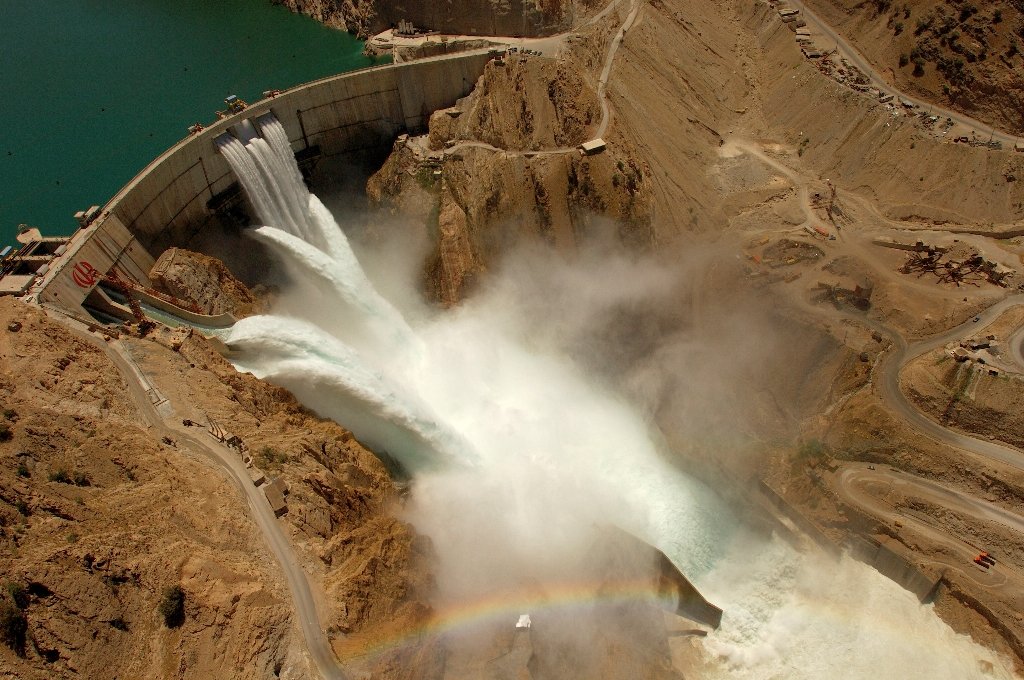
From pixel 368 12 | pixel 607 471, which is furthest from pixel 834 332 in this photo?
pixel 368 12

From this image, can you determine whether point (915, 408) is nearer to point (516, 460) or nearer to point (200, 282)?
point (516, 460)

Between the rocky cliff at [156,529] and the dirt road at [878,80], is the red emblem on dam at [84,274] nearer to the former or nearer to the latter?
the rocky cliff at [156,529]

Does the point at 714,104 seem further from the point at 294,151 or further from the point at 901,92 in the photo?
the point at 294,151

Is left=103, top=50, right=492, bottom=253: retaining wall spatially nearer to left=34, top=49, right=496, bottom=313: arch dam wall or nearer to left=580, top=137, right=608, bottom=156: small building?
left=34, top=49, right=496, bottom=313: arch dam wall

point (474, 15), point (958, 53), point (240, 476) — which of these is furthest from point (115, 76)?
point (958, 53)

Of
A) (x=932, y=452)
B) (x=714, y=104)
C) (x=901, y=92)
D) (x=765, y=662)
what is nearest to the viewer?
(x=765, y=662)
